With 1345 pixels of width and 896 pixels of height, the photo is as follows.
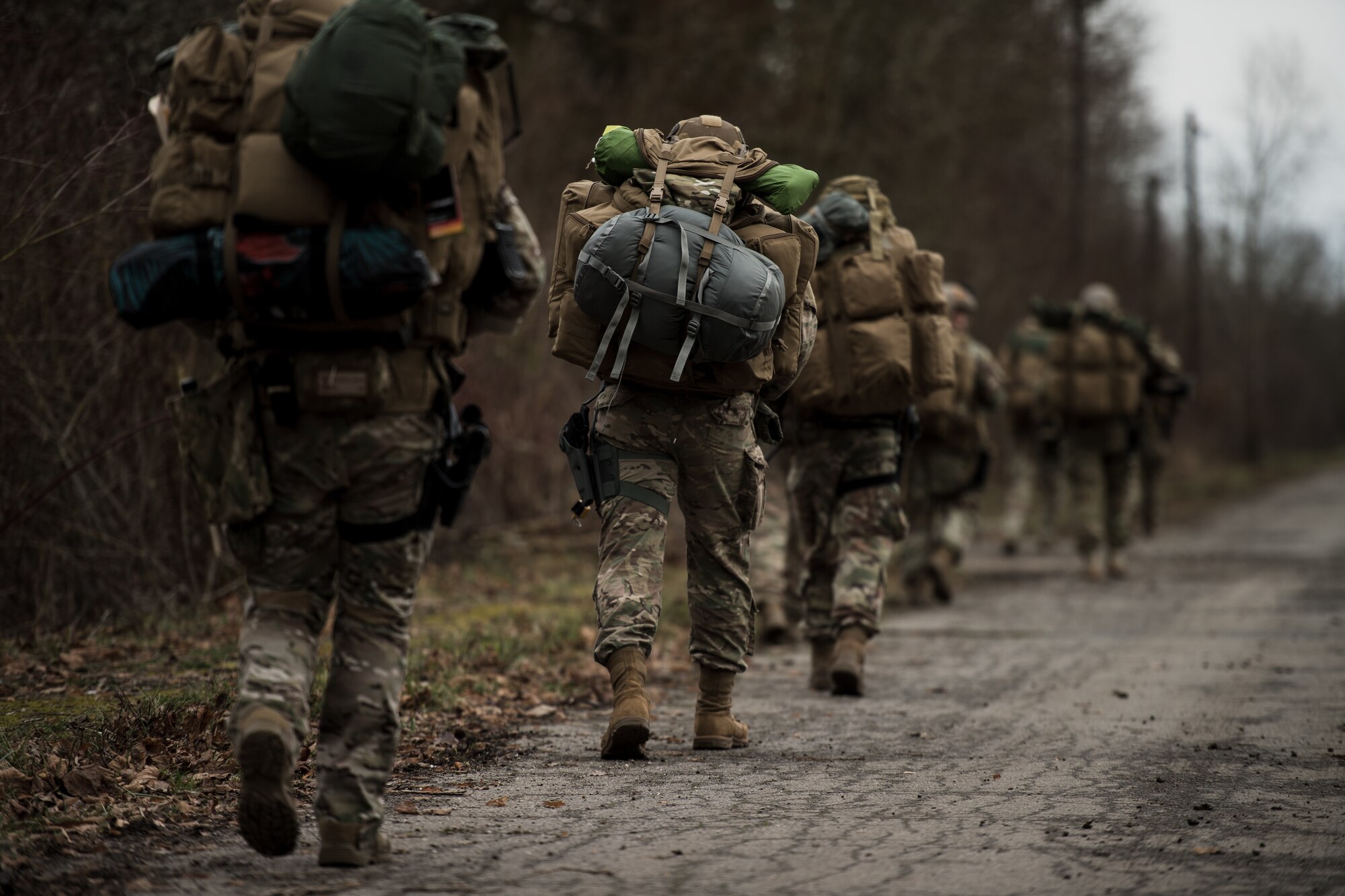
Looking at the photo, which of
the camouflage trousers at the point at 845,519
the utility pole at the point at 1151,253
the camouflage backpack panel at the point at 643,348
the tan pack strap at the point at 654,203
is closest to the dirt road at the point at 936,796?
the camouflage trousers at the point at 845,519

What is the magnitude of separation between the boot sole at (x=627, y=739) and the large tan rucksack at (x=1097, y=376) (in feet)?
29.8

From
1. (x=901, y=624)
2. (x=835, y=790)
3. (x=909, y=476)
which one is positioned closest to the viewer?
(x=835, y=790)

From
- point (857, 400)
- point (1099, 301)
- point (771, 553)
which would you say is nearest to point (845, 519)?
point (857, 400)

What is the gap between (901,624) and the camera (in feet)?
33.2

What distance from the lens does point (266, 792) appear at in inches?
136

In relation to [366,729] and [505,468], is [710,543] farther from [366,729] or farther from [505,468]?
[505,468]

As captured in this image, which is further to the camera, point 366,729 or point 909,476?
point 909,476

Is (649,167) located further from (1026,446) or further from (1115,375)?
(1026,446)

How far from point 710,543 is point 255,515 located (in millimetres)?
2048

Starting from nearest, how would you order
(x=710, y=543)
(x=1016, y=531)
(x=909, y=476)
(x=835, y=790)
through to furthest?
(x=835, y=790) < (x=710, y=543) < (x=909, y=476) < (x=1016, y=531)

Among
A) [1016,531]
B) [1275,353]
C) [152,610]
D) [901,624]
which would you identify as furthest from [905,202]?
[1275,353]

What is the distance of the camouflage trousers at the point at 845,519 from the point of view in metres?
6.94

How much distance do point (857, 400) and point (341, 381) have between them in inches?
147

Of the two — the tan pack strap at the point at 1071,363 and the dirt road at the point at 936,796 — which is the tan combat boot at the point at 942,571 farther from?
the tan pack strap at the point at 1071,363
